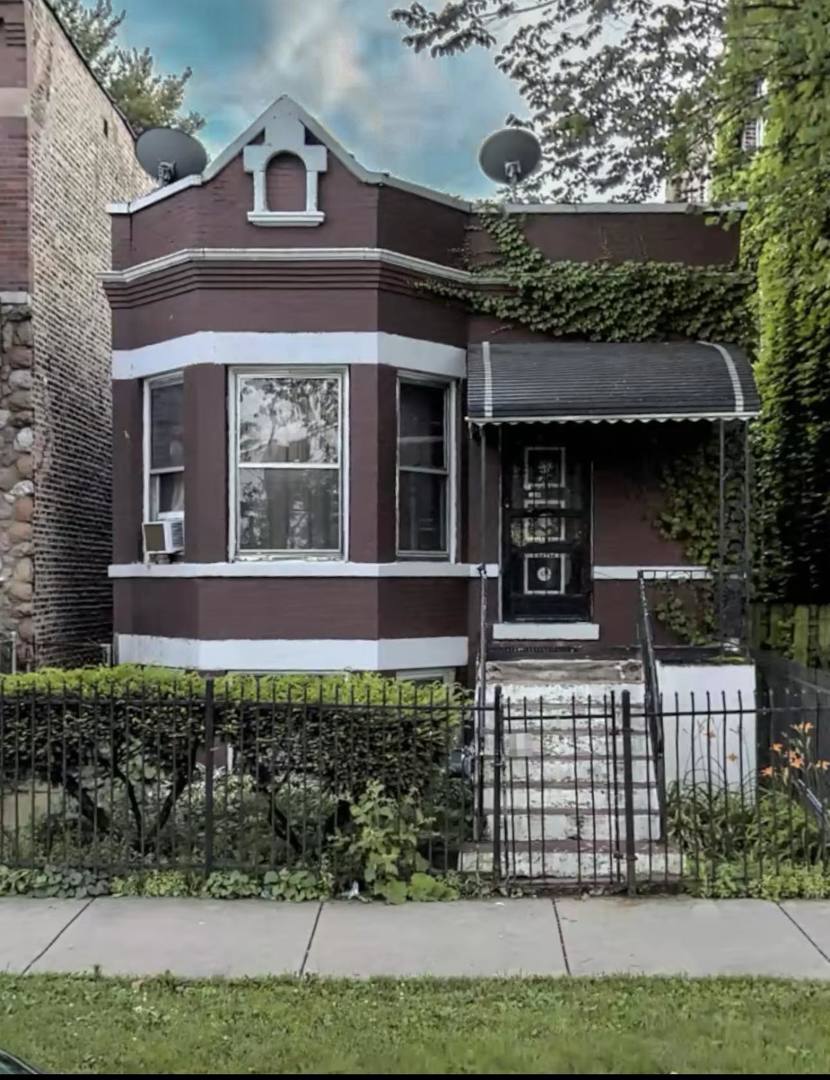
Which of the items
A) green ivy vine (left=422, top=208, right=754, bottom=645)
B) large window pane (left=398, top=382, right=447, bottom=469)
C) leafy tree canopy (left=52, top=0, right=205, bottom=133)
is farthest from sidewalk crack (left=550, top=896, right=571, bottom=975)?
leafy tree canopy (left=52, top=0, right=205, bottom=133)

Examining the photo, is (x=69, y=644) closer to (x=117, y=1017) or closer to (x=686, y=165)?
(x=117, y=1017)

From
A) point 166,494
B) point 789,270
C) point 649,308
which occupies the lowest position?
point 166,494

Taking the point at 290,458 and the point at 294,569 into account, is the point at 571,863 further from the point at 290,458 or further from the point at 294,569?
the point at 290,458

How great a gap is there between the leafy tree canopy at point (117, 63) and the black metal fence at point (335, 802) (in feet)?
69.6

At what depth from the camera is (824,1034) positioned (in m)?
4.32

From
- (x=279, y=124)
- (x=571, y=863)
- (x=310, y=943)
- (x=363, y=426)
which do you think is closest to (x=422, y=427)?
(x=363, y=426)

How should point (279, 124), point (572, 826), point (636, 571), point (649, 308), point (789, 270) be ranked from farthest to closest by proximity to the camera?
point (789, 270) < point (636, 571) < point (649, 308) < point (279, 124) < point (572, 826)

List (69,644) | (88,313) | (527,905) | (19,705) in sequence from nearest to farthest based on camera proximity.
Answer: (527,905), (19,705), (69,644), (88,313)

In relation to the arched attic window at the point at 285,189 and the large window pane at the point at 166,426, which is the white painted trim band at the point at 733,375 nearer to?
the arched attic window at the point at 285,189

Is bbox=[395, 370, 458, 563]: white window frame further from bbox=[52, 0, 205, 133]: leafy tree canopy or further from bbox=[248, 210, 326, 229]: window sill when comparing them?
bbox=[52, 0, 205, 133]: leafy tree canopy

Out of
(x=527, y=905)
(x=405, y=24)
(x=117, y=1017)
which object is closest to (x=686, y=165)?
(x=405, y=24)

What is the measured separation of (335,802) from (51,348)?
693 cm

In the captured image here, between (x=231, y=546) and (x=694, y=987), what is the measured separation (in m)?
6.05

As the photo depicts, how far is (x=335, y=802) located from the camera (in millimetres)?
6770
